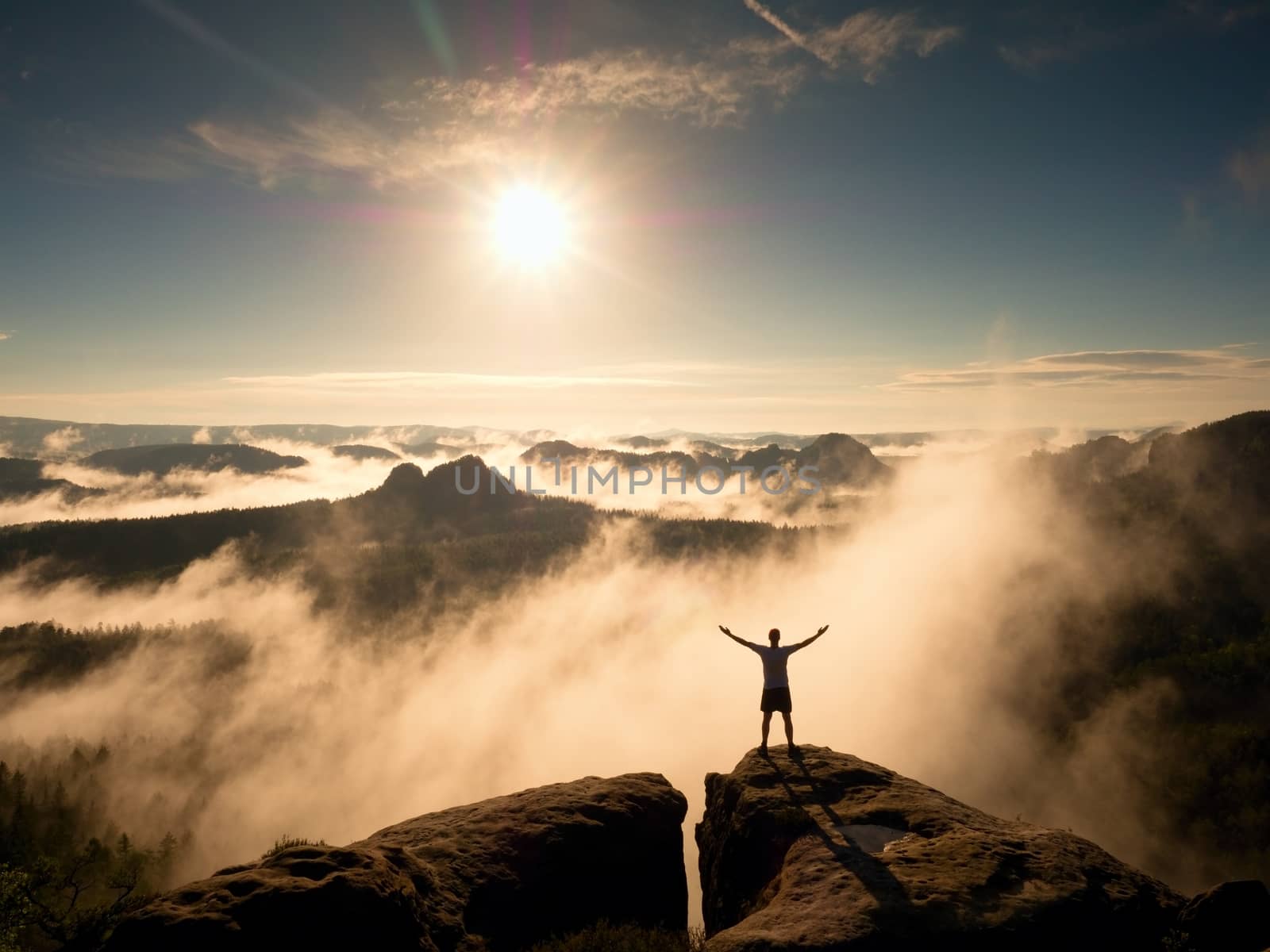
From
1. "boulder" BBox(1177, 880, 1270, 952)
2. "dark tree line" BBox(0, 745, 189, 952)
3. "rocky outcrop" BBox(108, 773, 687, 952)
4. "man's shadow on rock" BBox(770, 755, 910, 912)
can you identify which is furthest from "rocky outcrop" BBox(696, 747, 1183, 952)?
"dark tree line" BBox(0, 745, 189, 952)

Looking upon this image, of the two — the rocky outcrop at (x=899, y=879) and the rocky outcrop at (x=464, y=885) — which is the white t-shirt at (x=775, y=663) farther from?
the rocky outcrop at (x=464, y=885)

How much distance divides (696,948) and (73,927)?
A: 51.1m

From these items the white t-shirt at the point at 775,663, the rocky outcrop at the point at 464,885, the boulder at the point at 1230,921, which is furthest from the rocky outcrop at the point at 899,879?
the white t-shirt at the point at 775,663

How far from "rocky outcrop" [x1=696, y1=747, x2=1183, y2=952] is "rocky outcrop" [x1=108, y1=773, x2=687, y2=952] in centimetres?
291

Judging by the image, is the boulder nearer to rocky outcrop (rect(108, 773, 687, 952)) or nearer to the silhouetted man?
the silhouetted man

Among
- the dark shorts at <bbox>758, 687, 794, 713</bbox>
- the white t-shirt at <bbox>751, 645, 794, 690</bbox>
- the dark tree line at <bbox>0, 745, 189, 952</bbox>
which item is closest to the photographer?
the white t-shirt at <bbox>751, 645, 794, 690</bbox>

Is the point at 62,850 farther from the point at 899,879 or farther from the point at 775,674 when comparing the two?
the point at 899,879

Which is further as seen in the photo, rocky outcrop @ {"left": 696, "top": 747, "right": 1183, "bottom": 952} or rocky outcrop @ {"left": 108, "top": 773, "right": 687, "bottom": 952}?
rocky outcrop @ {"left": 696, "top": 747, "right": 1183, "bottom": 952}

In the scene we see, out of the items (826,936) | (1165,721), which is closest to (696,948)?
(826,936)

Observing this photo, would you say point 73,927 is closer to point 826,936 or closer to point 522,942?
point 522,942

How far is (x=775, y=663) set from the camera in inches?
856

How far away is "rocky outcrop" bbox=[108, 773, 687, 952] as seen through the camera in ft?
42.8

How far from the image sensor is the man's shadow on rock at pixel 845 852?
46.9ft

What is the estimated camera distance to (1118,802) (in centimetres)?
18188
